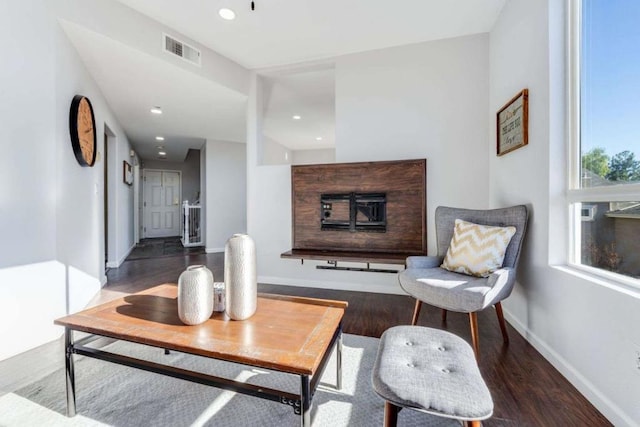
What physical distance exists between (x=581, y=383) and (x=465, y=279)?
28.8 inches

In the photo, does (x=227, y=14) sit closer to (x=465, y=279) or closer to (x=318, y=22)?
(x=318, y=22)

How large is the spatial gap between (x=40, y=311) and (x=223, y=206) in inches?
165

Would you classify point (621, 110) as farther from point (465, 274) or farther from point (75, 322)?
point (75, 322)

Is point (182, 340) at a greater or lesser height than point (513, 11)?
lesser

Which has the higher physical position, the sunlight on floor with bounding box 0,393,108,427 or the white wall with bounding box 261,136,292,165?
the white wall with bounding box 261,136,292,165

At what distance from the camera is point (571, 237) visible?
67.2 inches

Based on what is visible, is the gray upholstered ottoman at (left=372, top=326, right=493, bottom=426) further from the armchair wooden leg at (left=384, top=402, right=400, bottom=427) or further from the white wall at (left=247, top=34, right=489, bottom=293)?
the white wall at (left=247, top=34, right=489, bottom=293)

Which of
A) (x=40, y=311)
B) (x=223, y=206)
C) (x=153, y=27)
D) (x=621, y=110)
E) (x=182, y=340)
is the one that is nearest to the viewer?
(x=182, y=340)

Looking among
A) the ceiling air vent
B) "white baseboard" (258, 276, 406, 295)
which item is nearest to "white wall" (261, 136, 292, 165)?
the ceiling air vent

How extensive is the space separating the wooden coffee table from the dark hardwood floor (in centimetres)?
85

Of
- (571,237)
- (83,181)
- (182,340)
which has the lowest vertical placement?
(182,340)

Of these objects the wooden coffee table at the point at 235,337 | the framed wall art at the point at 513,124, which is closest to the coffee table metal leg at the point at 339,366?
the wooden coffee table at the point at 235,337

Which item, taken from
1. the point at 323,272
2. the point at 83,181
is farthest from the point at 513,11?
the point at 83,181

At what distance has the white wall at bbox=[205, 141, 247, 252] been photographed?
592 centimetres
